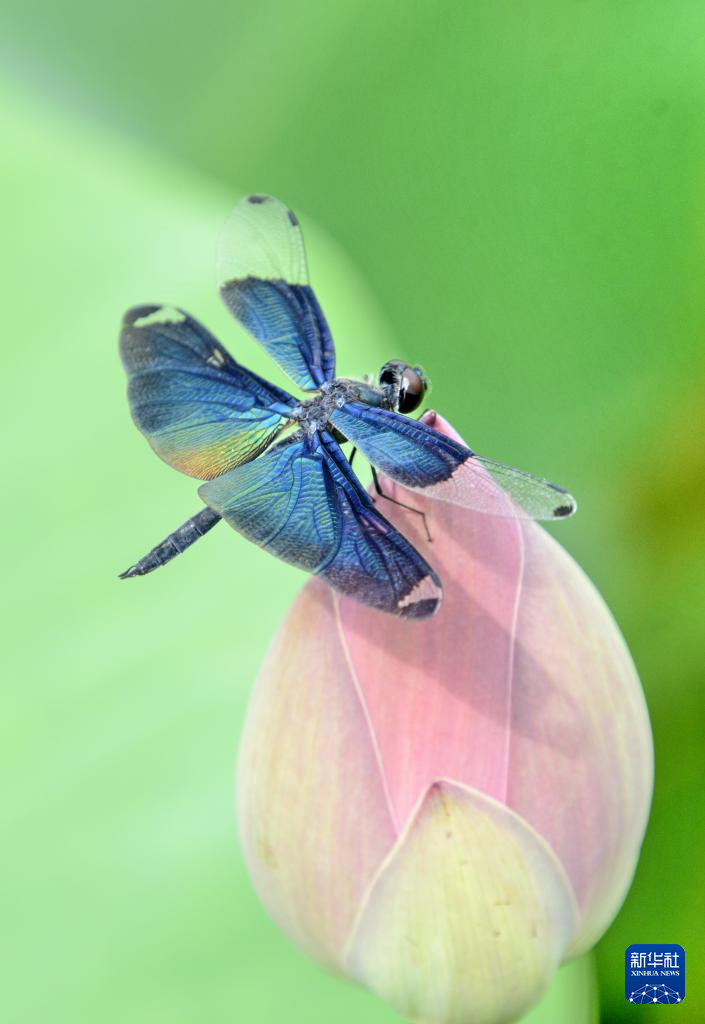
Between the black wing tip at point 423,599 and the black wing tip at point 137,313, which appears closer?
the black wing tip at point 423,599

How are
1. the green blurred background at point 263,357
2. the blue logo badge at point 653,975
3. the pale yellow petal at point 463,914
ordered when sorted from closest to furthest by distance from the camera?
the pale yellow petal at point 463,914 → the green blurred background at point 263,357 → the blue logo badge at point 653,975

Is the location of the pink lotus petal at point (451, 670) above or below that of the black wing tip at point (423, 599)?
below

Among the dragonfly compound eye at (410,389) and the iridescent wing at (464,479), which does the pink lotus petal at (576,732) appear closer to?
the iridescent wing at (464,479)

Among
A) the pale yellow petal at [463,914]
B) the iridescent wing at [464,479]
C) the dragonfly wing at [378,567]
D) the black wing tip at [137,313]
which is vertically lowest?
the pale yellow petal at [463,914]

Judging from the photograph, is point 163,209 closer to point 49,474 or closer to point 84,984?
point 49,474

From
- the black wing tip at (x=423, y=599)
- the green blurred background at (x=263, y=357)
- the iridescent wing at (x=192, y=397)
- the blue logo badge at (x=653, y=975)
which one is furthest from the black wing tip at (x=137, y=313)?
the blue logo badge at (x=653, y=975)

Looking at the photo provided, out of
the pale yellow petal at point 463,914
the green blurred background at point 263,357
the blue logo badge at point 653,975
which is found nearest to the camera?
the pale yellow petal at point 463,914

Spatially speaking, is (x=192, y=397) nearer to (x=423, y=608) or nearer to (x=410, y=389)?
(x=410, y=389)
